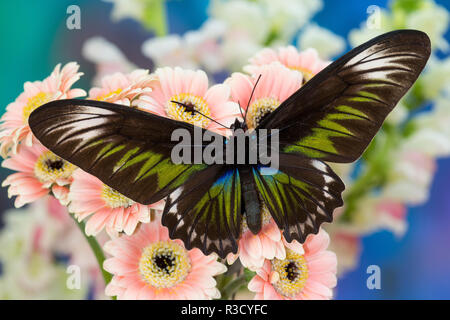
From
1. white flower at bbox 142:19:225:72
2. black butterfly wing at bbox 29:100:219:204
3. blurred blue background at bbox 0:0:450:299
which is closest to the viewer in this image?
black butterfly wing at bbox 29:100:219:204

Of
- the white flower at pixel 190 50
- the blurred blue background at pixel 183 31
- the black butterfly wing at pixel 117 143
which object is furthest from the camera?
the blurred blue background at pixel 183 31

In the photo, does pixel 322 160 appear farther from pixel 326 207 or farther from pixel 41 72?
pixel 41 72

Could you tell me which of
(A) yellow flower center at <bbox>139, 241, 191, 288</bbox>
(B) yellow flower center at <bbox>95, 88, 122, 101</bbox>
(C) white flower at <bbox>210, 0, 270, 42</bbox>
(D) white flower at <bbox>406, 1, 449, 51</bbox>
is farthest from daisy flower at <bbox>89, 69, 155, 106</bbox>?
(D) white flower at <bbox>406, 1, 449, 51</bbox>

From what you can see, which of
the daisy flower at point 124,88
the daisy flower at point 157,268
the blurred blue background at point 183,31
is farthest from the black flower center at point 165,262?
the blurred blue background at point 183,31

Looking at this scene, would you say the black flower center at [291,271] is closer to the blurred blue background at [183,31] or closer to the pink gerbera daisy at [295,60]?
the pink gerbera daisy at [295,60]

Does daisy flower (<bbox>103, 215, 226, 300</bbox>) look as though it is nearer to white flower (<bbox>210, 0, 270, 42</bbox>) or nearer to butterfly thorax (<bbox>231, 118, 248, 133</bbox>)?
butterfly thorax (<bbox>231, 118, 248, 133</bbox>)

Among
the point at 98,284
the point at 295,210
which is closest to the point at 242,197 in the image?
the point at 295,210

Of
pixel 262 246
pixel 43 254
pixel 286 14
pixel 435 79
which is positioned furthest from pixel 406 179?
pixel 43 254
